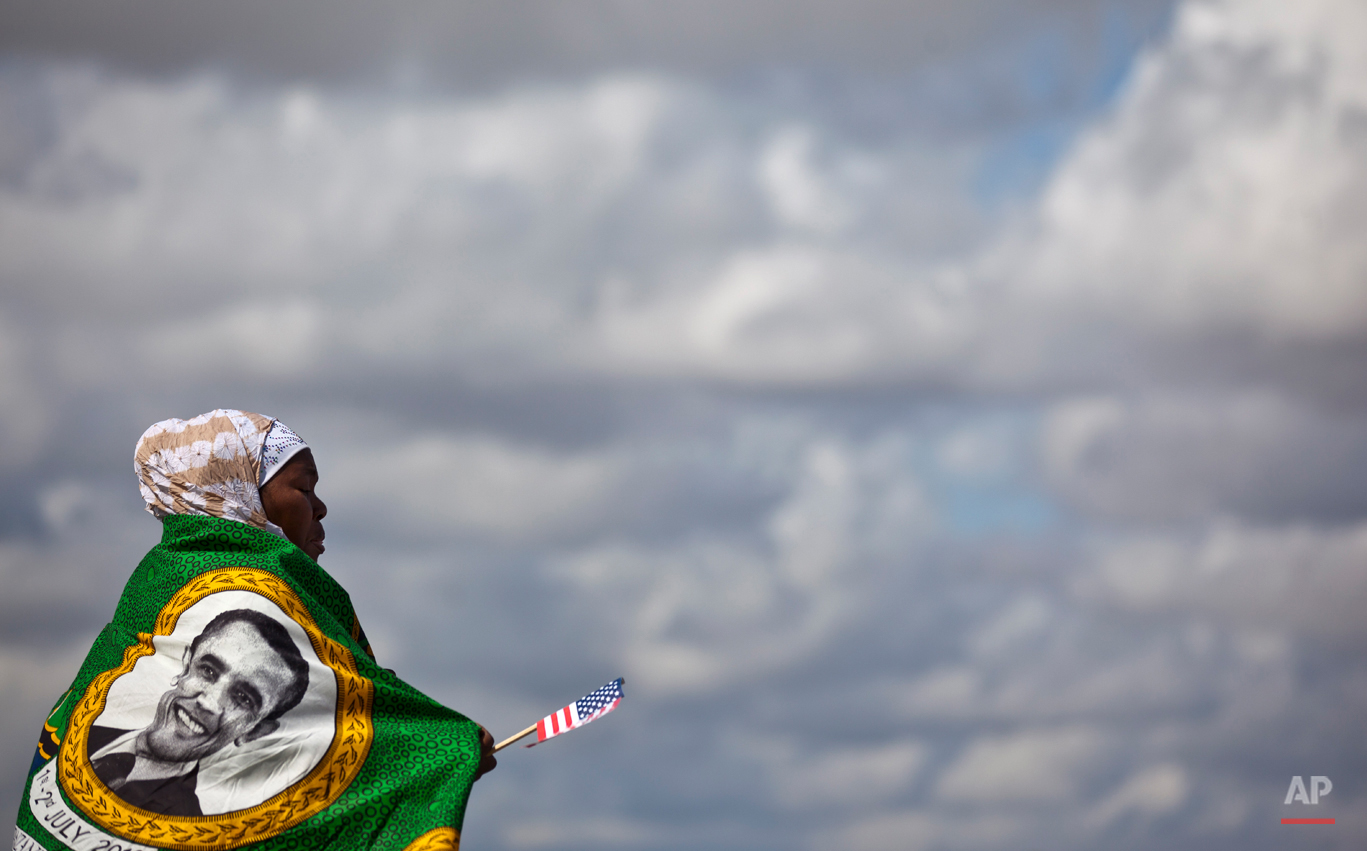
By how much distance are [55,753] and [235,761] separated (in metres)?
1.18

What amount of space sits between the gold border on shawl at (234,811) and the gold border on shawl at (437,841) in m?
0.47

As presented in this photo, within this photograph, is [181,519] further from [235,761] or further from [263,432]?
[235,761]

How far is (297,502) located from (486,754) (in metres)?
1.87

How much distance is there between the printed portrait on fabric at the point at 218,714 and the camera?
762 cm

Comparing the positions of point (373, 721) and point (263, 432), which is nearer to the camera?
point (373, 721)

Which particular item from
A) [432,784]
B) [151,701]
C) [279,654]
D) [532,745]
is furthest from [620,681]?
[151,701]

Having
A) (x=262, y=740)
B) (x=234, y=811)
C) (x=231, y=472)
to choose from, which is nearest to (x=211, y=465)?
(x=231, y=472)

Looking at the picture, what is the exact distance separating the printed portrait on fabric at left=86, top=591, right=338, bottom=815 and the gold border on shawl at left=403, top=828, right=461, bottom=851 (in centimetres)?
66

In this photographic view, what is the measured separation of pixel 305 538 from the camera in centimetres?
914

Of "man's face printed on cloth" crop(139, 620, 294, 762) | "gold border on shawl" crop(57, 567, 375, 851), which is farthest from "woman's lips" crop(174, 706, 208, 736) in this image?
"gold border on shawl" crop(57, 567, 375, 851)

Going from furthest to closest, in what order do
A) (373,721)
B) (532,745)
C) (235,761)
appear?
(532,745) → (373,721) → (235,761)

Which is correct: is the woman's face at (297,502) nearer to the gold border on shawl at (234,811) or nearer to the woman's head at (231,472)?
the woman's head at (231,472)

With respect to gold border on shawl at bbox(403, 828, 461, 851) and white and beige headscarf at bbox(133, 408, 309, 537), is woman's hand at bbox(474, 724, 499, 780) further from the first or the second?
white and beige headscarf at bbox(133, 408, 309, 537)

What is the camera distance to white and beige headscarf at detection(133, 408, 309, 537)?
345 inches
